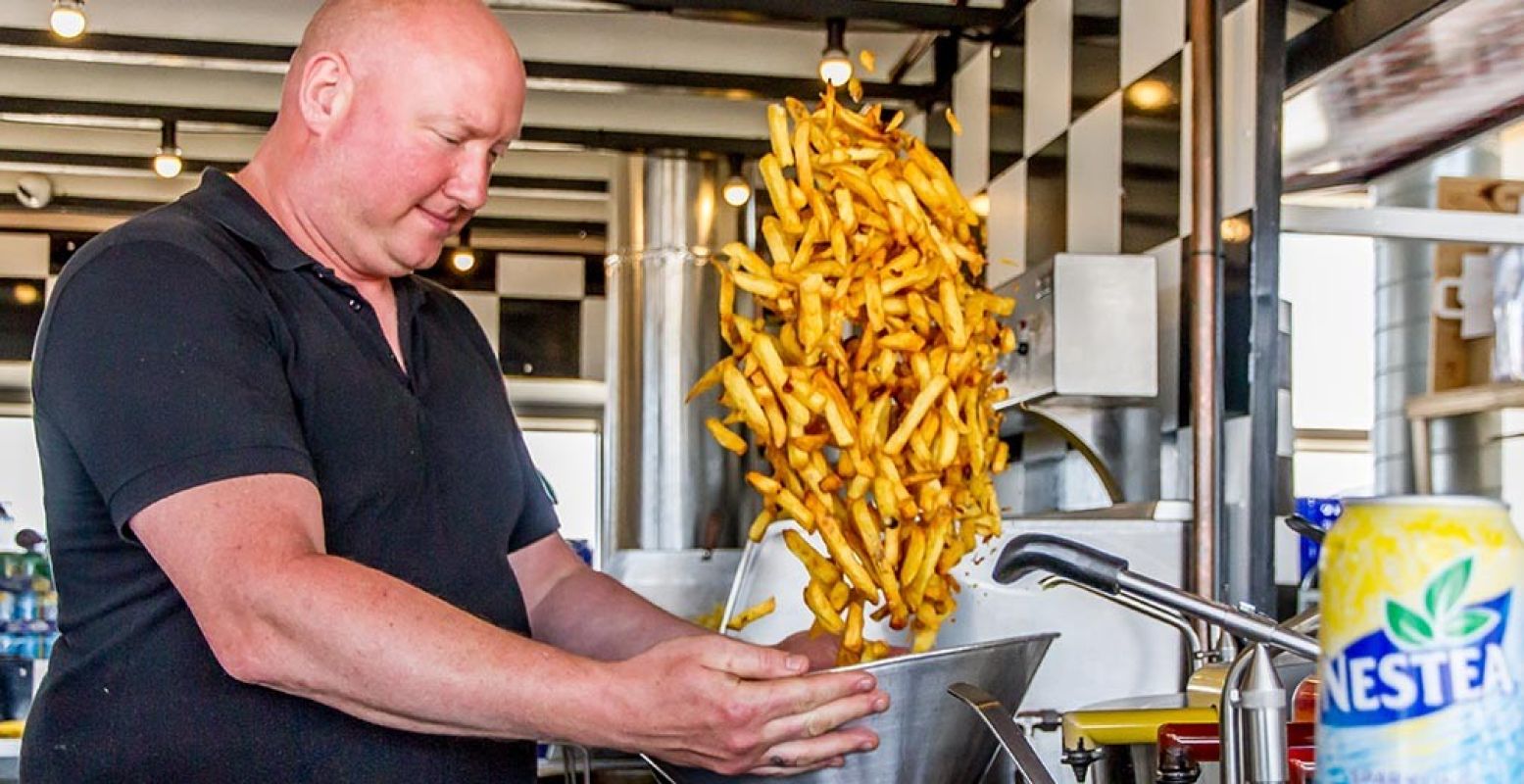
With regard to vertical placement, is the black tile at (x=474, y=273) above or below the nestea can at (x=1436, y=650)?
above

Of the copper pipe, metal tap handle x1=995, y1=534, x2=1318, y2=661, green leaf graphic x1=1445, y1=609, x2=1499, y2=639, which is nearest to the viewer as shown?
green leaf graphic x1=1445, y1=609, x2=1499, y2=639

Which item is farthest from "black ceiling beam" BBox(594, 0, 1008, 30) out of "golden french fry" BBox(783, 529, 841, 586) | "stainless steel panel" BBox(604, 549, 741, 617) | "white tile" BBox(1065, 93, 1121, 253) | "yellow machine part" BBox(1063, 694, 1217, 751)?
"yellow machine part" BBox(1063, 694, 1217, 751)

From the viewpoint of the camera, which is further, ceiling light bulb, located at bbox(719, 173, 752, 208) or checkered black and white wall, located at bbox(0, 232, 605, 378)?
checkered black and white wall, located at bbox(0, 232, 605, 378)

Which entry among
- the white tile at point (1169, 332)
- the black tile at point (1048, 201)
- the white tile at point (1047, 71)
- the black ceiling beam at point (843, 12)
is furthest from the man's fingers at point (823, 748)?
the black ceiling beam at point (843, 12)

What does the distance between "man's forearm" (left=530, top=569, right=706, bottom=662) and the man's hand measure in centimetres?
49

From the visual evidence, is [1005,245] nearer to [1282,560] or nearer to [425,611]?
[1282,560]

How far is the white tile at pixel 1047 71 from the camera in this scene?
359cm

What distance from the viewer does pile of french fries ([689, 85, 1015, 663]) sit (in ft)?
4.44

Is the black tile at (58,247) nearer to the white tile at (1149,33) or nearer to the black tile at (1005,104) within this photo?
the black tile at (1005,104)

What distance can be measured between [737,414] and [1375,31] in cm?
172

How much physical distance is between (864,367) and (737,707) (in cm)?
37

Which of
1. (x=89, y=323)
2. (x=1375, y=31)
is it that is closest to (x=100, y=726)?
(x=89, y=323)

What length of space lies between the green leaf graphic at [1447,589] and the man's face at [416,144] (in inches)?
38.8

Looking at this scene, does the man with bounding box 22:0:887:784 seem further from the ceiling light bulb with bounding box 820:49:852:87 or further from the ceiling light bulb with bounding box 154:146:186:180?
the ceiling light bulb with bounding box 154:146:186:180
